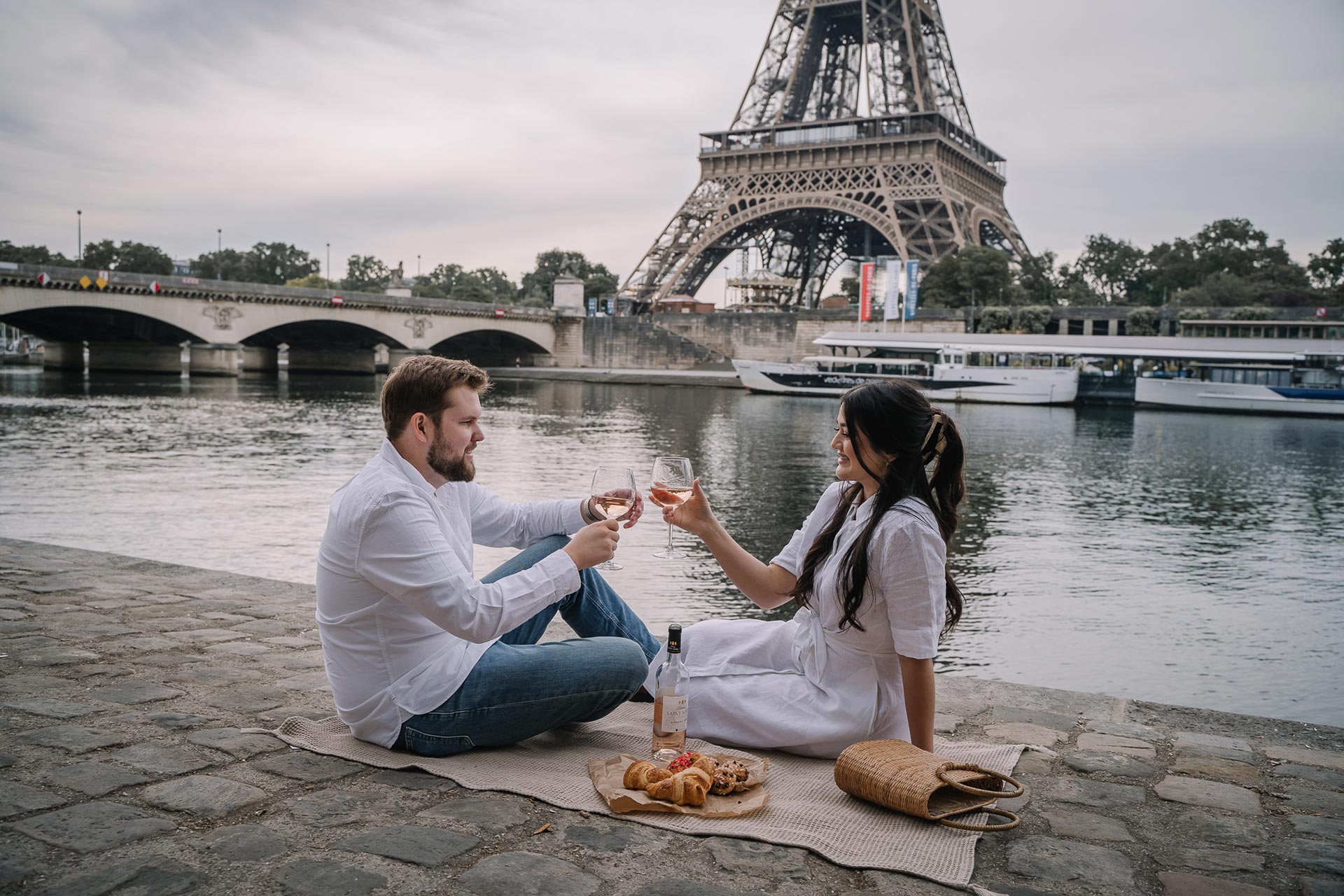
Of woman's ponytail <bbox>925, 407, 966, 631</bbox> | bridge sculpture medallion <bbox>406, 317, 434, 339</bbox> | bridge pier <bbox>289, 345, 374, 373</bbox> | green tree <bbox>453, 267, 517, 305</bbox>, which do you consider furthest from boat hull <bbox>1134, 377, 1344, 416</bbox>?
green tree <bbox>453, 267, 517, 305</bbox>

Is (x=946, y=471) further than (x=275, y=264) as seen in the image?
No

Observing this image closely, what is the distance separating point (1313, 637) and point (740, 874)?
23.7ft

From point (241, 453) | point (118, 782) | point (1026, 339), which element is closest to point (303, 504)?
point (241, 453)

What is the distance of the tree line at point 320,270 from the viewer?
81.6 meters

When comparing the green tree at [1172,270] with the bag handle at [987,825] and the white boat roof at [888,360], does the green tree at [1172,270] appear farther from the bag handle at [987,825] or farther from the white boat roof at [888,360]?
the bag handle at [987,825]

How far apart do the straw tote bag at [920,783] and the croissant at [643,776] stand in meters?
0.52

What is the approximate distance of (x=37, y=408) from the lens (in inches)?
1005

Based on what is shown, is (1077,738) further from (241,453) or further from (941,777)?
(241,453)

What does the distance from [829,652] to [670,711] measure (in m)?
0.54

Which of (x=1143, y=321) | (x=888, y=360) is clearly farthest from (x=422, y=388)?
(x=1143, y=321)

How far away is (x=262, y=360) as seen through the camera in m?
64.9

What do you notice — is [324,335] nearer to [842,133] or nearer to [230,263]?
[842,133]

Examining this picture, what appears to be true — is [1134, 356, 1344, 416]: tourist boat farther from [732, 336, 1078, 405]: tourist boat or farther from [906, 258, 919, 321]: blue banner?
[906, 258, 919, 321]: blue banner

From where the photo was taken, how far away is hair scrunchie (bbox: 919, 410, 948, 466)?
3.27 m
